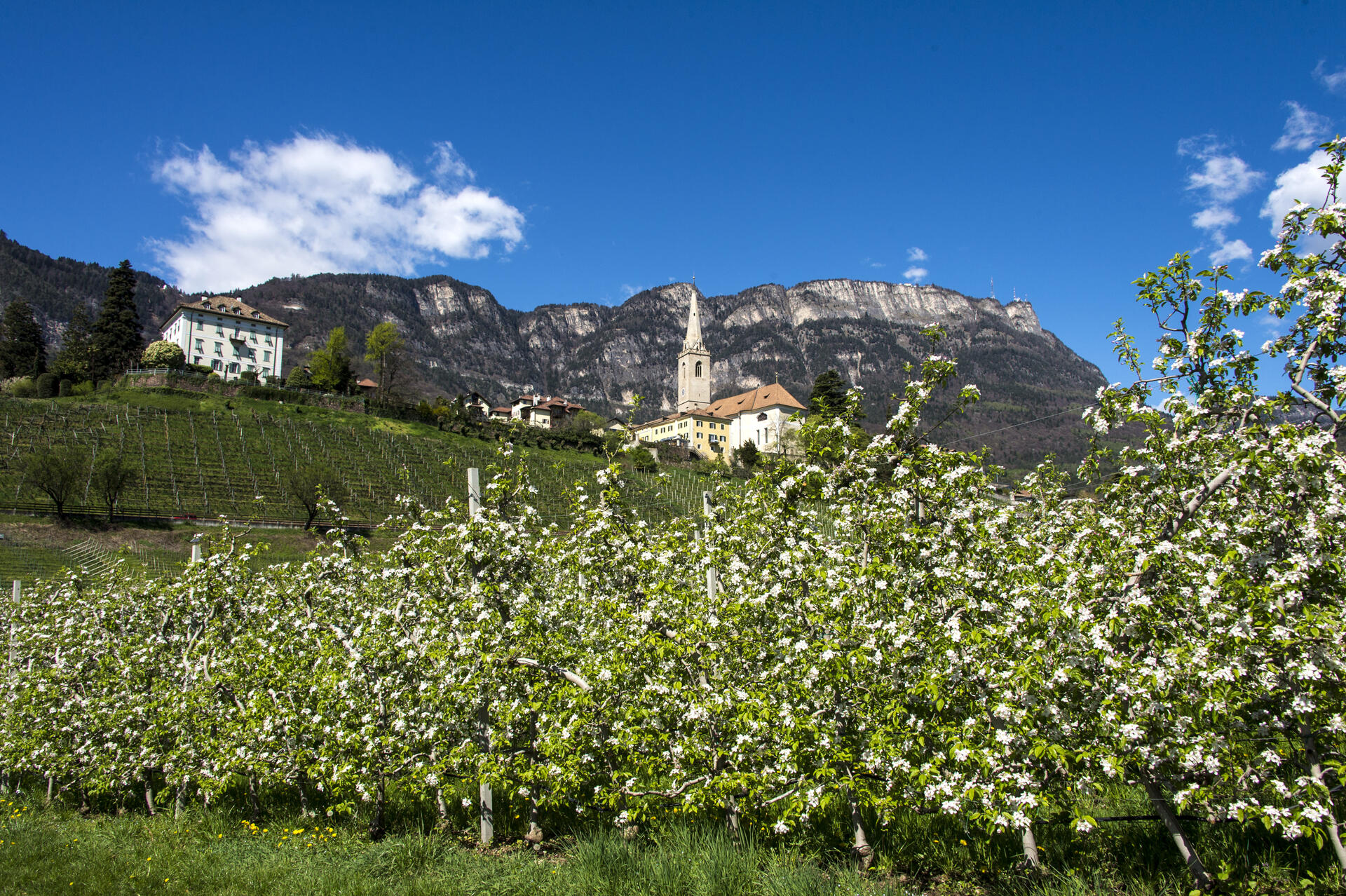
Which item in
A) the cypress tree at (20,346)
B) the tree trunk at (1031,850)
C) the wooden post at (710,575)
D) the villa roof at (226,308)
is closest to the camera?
the tree trunk at (1031,850)

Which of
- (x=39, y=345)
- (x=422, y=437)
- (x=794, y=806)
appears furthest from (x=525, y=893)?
(x=39, y=345)

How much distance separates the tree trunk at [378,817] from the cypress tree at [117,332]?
279 ft

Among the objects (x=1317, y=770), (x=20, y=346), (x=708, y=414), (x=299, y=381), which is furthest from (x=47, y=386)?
(x=708, y=414)

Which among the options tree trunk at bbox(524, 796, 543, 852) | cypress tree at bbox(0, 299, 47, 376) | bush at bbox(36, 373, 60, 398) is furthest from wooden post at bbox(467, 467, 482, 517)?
cypress tree at bbox(0, 299, 47, 376)

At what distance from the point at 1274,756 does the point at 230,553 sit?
11.1 meters

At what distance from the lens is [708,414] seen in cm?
13262

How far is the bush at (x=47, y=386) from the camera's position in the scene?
207 feet

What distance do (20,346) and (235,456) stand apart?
4990 cm

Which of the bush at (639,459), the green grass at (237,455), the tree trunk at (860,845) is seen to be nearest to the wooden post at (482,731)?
the bush at (639,459)

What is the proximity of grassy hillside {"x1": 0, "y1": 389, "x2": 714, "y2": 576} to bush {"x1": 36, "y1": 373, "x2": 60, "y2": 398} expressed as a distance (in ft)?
15.7

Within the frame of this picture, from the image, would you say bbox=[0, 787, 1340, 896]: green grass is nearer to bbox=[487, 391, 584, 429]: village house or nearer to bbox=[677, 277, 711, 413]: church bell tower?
bbox=[487, 391, 584, 429]: village house

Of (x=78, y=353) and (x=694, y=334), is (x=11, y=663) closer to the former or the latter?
(x=78, y=353)

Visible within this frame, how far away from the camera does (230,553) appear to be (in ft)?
31.4

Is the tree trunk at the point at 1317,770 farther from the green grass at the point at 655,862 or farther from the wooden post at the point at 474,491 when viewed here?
the wooden post at the point at 474,491
